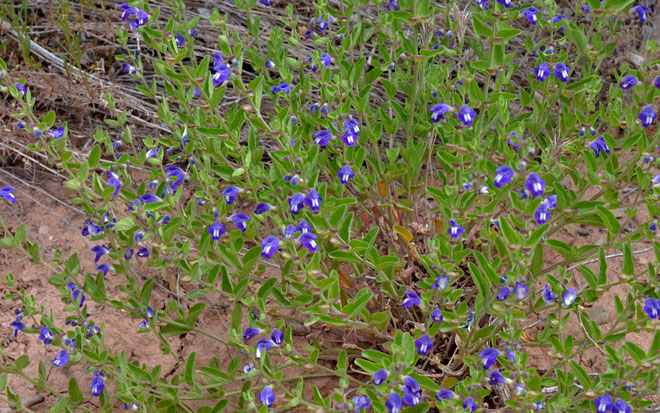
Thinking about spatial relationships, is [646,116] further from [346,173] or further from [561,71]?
[346,173]

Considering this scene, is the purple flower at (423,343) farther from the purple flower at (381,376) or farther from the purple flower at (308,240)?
the purple flower at (308,240)

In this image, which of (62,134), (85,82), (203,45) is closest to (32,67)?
(85,82)

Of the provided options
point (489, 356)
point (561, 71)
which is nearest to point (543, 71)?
point (561, 71)

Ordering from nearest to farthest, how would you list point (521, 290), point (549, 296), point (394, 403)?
point (394, 403) < point (521, 290) < point (549, 296)

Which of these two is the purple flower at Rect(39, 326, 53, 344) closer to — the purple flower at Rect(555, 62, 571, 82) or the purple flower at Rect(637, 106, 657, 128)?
the purple flower at Rect(555, 62, 571, 82)

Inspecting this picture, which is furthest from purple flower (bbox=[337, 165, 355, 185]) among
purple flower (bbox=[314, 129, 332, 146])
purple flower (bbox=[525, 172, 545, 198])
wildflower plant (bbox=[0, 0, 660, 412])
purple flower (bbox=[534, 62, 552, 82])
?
purple flower (bbox=[534, 62, 552, 82])
